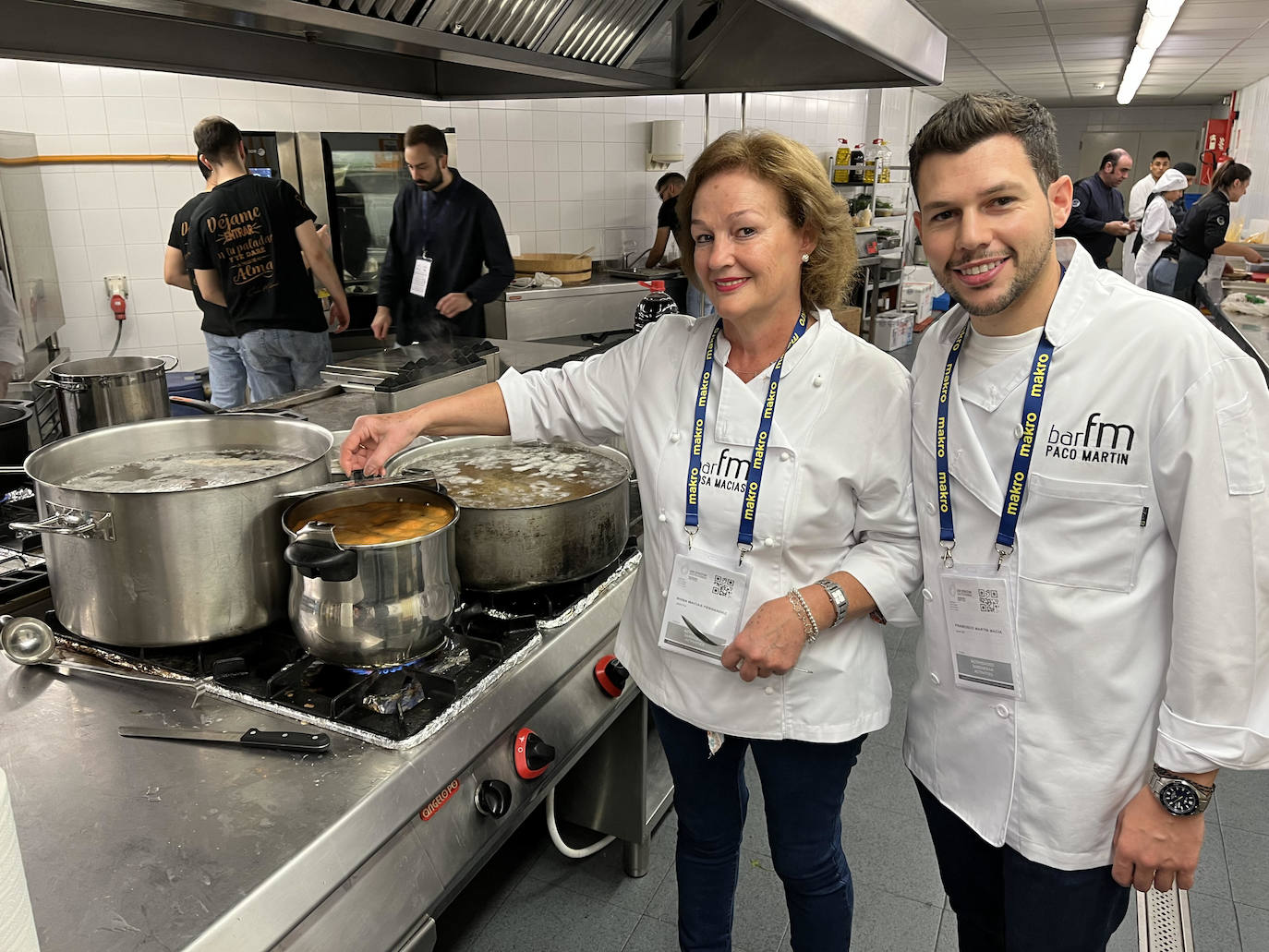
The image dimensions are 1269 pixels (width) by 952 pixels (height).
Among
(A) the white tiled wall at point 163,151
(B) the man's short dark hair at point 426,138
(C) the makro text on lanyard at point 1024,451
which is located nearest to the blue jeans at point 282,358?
(B) the man's short dark hair at point 426,138

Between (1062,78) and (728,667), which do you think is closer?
(728,667)

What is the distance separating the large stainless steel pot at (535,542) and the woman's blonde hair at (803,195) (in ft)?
1.51

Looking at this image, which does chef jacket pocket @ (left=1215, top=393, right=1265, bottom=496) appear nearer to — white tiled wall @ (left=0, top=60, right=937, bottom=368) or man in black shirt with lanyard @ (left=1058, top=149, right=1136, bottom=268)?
white tiled wall @ (left=0, top=60, right=937, bottom=368)

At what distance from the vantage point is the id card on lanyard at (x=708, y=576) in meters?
1.41

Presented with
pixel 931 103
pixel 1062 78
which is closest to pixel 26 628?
pixel 1062 78

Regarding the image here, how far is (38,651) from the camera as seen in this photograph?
1.37 m

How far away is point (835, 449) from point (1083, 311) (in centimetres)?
38

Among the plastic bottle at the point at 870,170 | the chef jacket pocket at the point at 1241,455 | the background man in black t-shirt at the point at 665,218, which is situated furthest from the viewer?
the plastic bottle at the point at 870,170

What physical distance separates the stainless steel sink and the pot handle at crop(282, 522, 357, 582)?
5.33 m

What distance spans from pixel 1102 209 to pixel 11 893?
9695 millimetres

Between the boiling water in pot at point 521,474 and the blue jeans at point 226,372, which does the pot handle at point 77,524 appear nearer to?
the boiling water in pot at point 521,474

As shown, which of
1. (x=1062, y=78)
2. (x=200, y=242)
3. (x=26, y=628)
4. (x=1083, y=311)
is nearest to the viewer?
(x=1083, y=311)

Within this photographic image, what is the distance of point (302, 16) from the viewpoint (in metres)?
1.41

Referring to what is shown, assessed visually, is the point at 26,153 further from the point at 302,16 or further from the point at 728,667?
the point at 728,667
